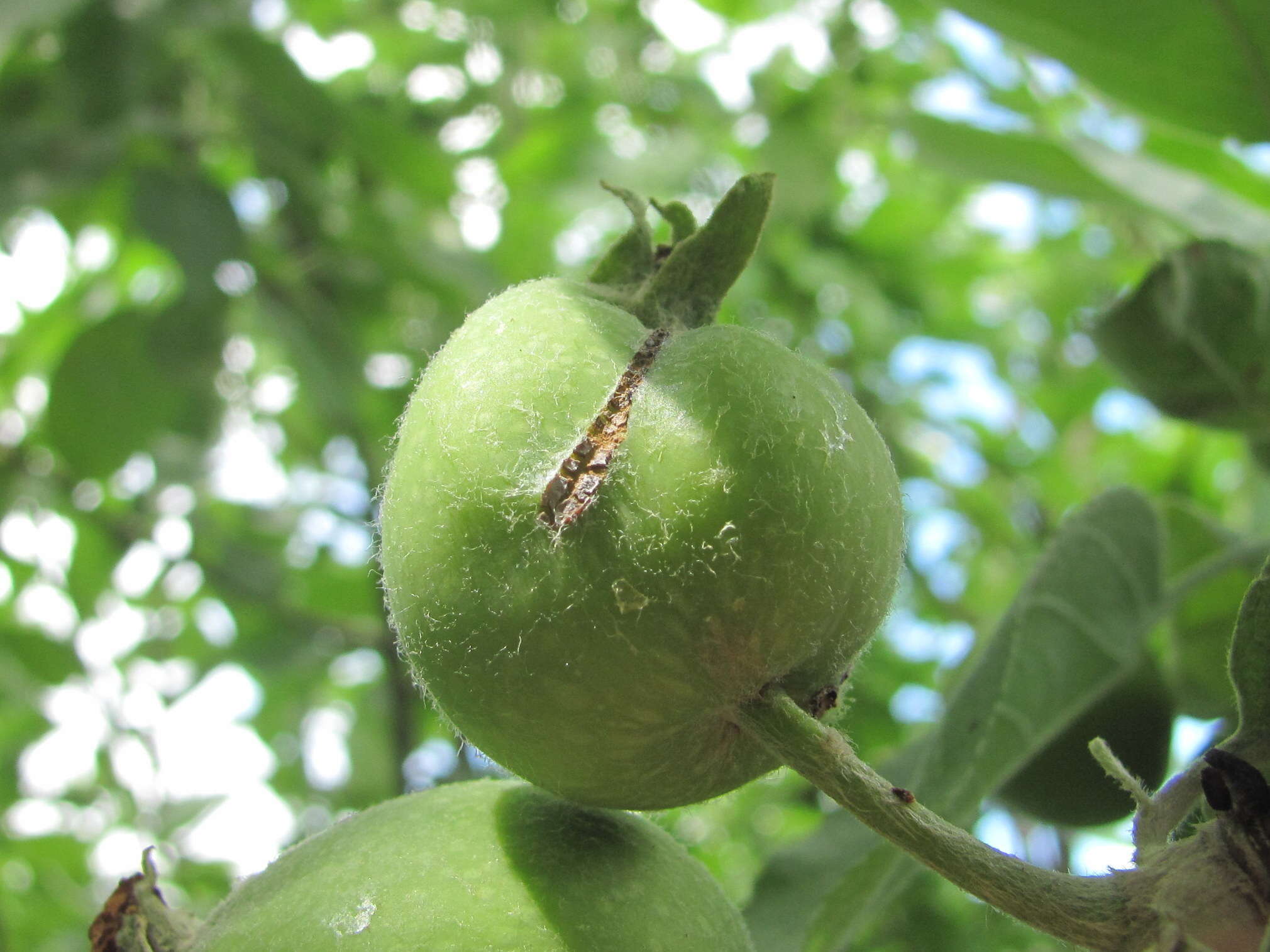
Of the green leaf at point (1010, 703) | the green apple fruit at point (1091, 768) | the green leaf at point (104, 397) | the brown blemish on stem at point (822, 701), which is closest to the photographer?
the brown blemish on stem at point (822, 701)

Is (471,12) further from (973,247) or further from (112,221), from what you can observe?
(973,247)

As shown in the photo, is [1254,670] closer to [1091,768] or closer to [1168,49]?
[1091,768]

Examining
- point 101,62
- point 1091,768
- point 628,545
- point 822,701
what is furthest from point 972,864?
point 101,62

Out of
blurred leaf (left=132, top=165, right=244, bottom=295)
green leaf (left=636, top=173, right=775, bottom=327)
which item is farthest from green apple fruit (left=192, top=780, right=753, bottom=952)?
blurred leaf (left=132, top=165, right=244, bottom=295)

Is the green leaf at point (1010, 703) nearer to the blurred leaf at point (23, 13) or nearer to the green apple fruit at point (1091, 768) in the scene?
the green apple fruit at point (1091, 768)

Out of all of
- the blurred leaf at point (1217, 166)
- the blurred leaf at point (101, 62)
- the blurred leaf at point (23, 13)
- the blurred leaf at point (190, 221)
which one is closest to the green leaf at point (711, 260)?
the blurred leaf at point (23, 13)

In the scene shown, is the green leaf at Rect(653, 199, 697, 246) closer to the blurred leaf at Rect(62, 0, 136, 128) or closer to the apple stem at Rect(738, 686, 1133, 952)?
the apple stem at Rect(738, 686, 1133, 952)
